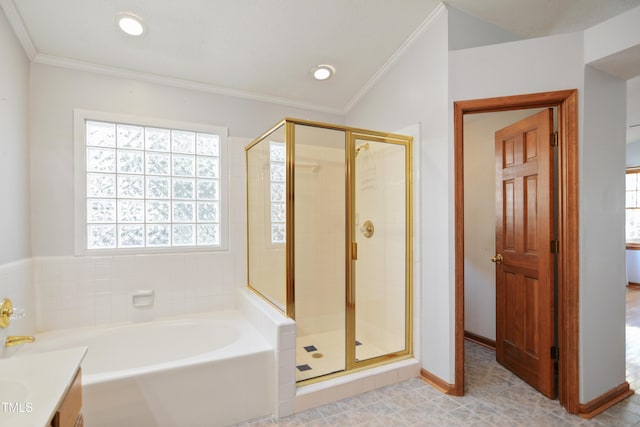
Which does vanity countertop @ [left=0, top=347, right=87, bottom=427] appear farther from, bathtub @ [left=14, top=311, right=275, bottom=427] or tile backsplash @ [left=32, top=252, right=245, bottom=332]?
tile backsplash @ [left=32, top=252, right=245, bottom=332]

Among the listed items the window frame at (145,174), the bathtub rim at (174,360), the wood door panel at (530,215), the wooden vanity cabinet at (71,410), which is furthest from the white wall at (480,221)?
the wooden vanity cabinet at (71,410)

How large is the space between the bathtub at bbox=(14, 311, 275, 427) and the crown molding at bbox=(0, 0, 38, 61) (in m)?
2.04

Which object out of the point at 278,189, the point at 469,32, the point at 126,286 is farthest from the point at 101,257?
the point at 469,32

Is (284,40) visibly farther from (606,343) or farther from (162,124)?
(606,343)

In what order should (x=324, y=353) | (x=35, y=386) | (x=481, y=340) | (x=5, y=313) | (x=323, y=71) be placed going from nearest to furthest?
1. (x=35, y=386)
2. (x=5, y=313)
3. (x=324, y=353)
4. (x=323, y=71)
5. (x=481, y=340)

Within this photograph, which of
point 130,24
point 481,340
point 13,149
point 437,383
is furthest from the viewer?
point 481,340

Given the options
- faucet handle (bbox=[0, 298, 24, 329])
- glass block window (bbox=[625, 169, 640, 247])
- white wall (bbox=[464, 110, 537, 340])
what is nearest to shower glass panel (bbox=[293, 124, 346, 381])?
white wall (bbox=[464, 110, 537, 340])

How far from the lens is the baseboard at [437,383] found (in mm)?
2166

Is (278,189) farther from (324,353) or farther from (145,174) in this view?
(324,353)

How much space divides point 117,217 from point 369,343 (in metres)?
2.32

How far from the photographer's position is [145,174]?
104 inches

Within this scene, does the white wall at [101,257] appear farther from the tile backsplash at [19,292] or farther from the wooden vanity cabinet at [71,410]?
the wooden vanity cabinet at [71,410]

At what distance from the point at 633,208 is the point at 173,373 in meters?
7.80

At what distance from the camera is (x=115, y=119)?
2.50 m
